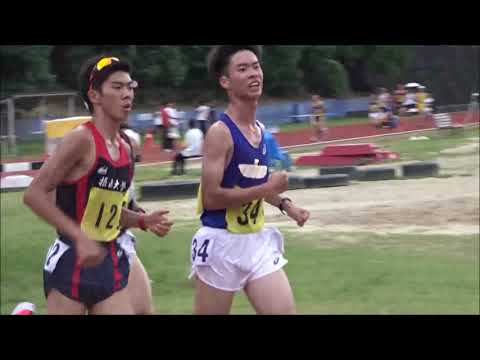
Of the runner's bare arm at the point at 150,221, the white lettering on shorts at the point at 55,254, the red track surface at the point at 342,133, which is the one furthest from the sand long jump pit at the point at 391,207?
the red track surface at the point at 342,133

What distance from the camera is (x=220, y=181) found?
17.5 feet

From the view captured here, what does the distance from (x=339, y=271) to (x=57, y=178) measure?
20.1 ft

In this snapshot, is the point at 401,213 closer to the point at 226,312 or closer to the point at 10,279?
the point at 10,279

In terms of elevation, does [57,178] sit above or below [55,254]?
above

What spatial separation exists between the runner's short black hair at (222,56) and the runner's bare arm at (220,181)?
0.36 metres

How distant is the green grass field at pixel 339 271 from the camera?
29.2ft

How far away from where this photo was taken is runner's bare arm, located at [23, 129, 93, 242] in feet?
15.5

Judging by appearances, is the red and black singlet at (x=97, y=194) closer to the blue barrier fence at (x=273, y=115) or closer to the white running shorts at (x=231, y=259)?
the white running shorts at (x=231, y=259)

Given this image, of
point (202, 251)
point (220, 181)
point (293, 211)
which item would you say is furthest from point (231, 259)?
point (293, 211)

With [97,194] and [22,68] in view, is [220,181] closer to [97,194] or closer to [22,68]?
[97,194]

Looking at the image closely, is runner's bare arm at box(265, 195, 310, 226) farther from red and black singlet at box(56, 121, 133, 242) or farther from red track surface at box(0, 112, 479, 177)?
red track surface at box(0, 112, 479, 177)

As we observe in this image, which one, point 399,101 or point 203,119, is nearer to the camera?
point 203,119

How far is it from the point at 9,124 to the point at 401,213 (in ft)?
64.6

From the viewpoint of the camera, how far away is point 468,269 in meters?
10.6
